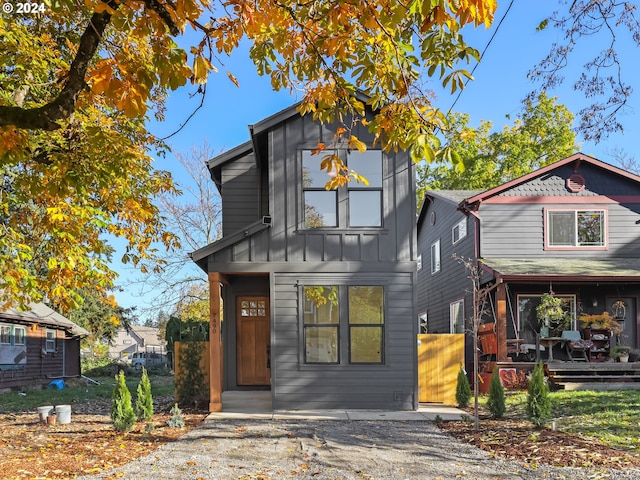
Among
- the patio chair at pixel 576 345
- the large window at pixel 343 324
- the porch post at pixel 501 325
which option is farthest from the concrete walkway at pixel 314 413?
the patio chair at pixel 576 345

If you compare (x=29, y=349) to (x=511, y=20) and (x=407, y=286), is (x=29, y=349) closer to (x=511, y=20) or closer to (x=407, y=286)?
(x=407, y=286)

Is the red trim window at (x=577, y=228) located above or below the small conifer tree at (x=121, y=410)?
above

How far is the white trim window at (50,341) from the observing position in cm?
2595

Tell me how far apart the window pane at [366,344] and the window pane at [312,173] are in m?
3.08

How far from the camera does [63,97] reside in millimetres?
5125

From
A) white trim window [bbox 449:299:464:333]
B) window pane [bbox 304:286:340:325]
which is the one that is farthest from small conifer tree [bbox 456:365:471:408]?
white trim window [bbox 449:299:464:333]

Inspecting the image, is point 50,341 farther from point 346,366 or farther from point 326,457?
point 326,457

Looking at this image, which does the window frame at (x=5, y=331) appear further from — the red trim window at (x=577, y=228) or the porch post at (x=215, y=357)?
the red trim window at (x=577, y=228)

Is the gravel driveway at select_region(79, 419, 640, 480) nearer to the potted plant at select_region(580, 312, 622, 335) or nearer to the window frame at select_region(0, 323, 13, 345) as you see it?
the potted plant at select_region(580, 312, 622, 335)

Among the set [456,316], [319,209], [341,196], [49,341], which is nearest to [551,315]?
[456,316]

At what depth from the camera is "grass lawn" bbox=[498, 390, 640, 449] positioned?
8438mm

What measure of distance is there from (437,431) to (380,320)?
2776 millimetres

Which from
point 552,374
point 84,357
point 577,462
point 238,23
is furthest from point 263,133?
point 84,357

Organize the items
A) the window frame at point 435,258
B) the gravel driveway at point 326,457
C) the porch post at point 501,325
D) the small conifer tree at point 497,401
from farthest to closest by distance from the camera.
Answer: the window frame at point 435,258, the porch post at point 501,325, the small conifer tree at point 497,401, the gravel driveway at point 326,457
